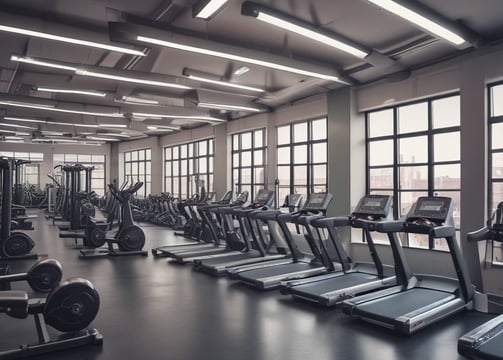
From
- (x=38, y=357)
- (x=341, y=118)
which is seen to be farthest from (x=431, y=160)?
(x=38, y=357)

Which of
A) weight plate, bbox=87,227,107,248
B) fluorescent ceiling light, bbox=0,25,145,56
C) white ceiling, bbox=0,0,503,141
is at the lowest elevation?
weight plate, bbox=87,227,107,248

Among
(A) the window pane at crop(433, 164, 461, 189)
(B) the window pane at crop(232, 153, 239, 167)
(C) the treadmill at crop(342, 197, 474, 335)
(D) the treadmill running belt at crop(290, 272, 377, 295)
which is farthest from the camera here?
(B) the window pane at crop(232, 153, 239, 167)

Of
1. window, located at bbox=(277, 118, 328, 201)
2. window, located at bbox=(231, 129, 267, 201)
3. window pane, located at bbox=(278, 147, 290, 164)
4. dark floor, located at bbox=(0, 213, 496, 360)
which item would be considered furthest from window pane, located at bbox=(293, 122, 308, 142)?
dark floor, located at bbox=(0, 213, 496, 360)

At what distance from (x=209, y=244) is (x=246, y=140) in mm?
4333

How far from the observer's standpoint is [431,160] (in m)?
7.06

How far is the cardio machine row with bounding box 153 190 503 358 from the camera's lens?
13.6 feet

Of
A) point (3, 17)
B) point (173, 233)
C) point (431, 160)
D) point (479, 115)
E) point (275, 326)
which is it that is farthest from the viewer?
point (173, 233)

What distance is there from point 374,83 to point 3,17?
609 cm

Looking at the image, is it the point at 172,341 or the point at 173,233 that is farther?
the point at 173,233

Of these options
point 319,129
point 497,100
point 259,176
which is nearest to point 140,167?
point 259,176

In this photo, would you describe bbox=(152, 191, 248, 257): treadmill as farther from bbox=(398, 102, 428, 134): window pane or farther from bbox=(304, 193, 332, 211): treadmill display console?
bbox=(398, 102, 428, 134): window pane

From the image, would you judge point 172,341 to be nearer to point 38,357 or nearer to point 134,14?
point 38,357

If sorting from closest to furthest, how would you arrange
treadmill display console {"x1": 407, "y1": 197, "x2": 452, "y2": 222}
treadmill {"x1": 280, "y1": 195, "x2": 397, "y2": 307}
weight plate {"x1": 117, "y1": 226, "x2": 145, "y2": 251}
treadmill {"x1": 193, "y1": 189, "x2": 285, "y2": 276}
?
treadmill display console {"x1": 407, "y1": 197, "x2": 452, "y2": 222}
treadmill {"x1": 280, "y1": 195, "x2": 397, "y2": 307}
treadmill {"x1": 193, "y1": 189, "x2": 285, "y2": 276}
weight plate {"x1": 117, "y1": 226, "x2": 145, "y2": 251}

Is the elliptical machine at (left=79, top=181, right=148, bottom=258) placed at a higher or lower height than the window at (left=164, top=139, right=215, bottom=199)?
lower
